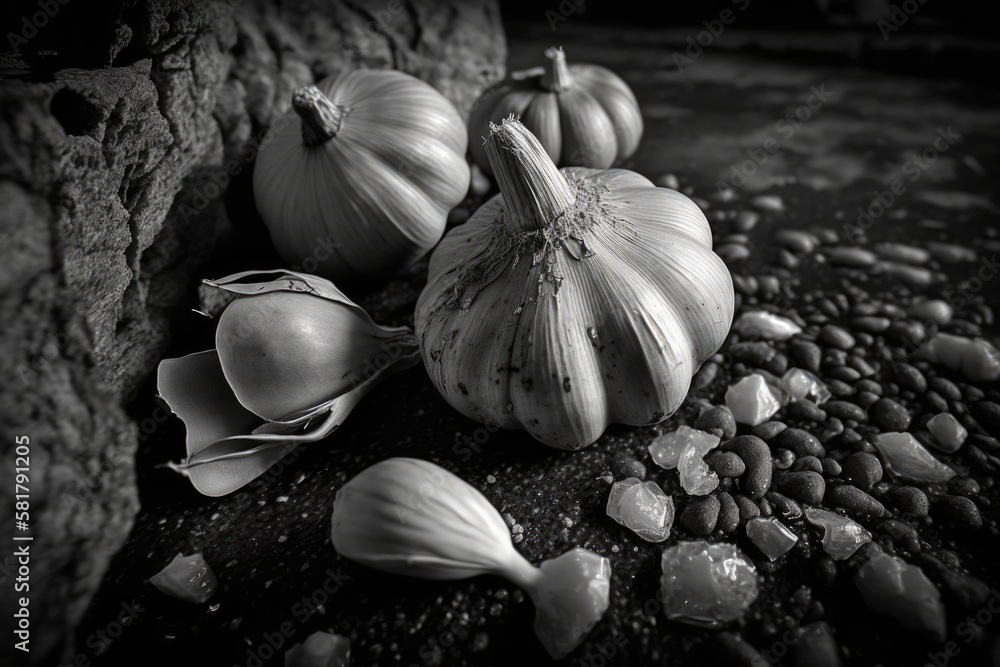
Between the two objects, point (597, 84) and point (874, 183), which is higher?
point (597, 84)

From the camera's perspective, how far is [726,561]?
3.43ft

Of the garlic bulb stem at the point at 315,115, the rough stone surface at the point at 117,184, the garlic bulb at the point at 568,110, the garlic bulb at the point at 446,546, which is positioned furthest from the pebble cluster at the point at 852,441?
the garlic bulb stem at the point at 315,115

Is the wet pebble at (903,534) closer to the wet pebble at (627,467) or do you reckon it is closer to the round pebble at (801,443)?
the round pebble at (801,443)

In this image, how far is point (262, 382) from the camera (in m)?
1.21

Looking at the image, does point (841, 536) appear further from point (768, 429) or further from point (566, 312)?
point (566, 312)

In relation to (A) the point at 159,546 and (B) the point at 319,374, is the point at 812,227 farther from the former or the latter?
(A) the point at 159,546

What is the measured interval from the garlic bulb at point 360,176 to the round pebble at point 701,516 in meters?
0.88

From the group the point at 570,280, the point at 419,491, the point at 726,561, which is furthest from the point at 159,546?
the point at 726,561

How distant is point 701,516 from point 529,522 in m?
0.31

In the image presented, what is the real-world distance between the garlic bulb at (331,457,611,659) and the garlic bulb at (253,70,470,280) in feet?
2.21

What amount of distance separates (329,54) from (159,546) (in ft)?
4.94

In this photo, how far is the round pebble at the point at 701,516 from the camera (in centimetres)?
112

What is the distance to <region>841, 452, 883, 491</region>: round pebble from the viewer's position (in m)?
1.18

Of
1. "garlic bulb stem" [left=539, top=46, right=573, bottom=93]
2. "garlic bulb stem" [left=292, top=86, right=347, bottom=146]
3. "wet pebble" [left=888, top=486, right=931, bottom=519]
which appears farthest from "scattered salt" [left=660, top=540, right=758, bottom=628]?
"garlic bulb stem" [left=539, top=46, right=573, bottom=93]
